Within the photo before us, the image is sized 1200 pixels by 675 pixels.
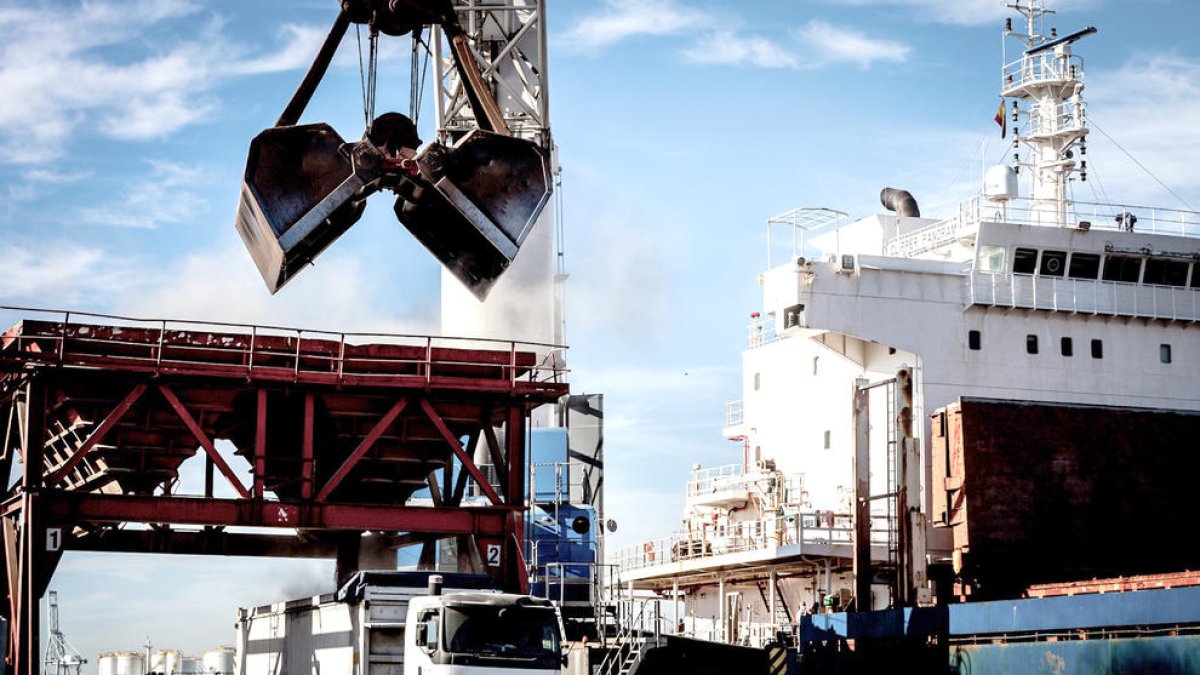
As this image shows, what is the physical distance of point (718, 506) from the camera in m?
53.7

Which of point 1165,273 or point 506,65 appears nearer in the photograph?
point 506,65

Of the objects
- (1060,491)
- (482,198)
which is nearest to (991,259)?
(1060,491)

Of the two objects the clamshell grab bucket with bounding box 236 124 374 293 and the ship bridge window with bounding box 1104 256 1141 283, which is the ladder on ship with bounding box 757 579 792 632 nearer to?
the ship bridge window with bounding box 1104 256 1141 283

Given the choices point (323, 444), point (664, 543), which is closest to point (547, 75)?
point (323, 444)

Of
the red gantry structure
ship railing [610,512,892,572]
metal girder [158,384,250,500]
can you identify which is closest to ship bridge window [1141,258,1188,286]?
ship railing [610,512,892,572]

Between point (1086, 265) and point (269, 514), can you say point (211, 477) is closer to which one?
point (269, 514)

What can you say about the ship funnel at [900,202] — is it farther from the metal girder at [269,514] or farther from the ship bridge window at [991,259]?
the metal girder at [269,514]

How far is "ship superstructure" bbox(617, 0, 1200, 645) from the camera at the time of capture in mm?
46312

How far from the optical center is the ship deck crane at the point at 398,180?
98.1 feet

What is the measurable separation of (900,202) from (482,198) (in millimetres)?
27345

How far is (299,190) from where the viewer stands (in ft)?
98.7

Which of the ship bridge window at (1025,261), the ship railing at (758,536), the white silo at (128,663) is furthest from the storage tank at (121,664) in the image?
the ship bridge window at (1025,261)

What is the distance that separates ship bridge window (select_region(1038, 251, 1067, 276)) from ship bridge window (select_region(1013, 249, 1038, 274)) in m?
0.27

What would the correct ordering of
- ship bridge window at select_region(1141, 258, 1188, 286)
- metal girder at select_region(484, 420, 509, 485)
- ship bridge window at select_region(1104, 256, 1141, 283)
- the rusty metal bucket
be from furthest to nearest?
ship bridge window at select_region(1141, 258, 1188, 286), ship bridge window at select_region(1104, 256, 1141, 283), metal girder at select_region(484, 420, 509, 485), the rusty metal bucket
